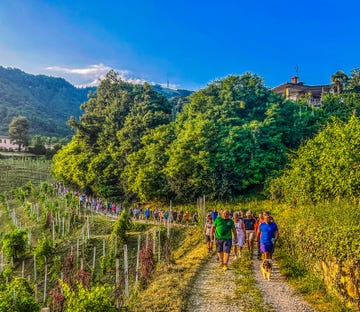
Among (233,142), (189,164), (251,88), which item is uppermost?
(251,88)

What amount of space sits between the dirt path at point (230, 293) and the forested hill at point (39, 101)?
10258 centimetres

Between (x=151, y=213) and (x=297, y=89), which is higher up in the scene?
(x=297, y=89)

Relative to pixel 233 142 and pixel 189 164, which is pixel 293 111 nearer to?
pixel 233 142

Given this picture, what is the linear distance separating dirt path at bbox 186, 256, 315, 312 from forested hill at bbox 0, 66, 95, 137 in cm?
10258

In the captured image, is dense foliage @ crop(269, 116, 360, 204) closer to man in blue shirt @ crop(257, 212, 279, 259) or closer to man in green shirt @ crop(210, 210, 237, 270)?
man in blue shirt @ crop(257, 212, 279, 259)

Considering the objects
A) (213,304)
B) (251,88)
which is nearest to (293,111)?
(251,88)

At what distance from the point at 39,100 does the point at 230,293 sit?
152m

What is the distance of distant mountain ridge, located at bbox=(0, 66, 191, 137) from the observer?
110m

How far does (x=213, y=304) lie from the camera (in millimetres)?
7262

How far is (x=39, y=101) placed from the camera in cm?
14275

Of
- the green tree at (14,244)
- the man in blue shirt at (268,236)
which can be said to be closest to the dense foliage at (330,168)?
the man in blue shirt at (268,236)

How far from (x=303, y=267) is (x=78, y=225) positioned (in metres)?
19.7

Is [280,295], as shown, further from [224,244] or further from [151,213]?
[151,213]

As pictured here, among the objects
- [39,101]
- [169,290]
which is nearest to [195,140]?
[169,290]
